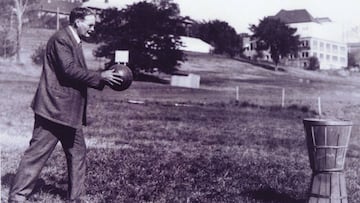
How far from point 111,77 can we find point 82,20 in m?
0.75

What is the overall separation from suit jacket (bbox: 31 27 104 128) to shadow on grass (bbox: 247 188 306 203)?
266cm

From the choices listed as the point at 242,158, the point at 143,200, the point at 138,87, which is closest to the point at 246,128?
the point at 242,158

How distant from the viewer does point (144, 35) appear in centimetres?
3803

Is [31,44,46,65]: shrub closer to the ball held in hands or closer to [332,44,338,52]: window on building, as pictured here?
the ball held in hands

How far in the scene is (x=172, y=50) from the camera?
1586 inches

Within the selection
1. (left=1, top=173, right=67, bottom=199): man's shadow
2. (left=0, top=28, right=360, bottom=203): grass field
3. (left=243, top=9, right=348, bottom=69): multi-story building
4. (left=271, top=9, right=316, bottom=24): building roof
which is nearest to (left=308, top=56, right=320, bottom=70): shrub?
(left=243, top=9, right=348, bottom=69): multi-story building

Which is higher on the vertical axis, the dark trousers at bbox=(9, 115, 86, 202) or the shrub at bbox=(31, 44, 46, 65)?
the shrub at bbox=(31, 44, 46, 65)

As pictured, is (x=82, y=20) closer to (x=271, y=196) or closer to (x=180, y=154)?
(x=271, y=196)

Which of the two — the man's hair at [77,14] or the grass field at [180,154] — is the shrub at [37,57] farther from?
the man's hair at [77,14]

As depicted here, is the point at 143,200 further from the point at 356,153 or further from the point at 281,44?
the point at 281,44

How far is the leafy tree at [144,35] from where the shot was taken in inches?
1468

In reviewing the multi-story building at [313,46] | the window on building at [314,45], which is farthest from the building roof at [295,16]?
the window on building at [314,45]

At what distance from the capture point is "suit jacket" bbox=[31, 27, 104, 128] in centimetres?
532

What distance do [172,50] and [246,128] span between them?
25.3m
